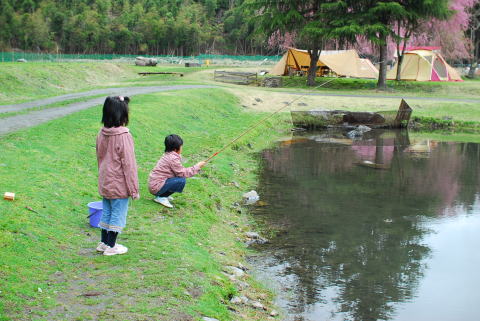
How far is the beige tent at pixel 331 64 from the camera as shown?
133 ft

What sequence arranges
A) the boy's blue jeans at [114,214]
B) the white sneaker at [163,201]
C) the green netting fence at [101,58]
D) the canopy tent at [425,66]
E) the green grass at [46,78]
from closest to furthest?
the boy's blue jeans at [114,214], the white sneaker at [163,201], the green grass at [46,78], the canopy tent at [425,66], the green netting fence at [101,58]

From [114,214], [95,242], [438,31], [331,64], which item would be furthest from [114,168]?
[331,64]

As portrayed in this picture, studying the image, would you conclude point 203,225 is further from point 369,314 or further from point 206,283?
point 369,314

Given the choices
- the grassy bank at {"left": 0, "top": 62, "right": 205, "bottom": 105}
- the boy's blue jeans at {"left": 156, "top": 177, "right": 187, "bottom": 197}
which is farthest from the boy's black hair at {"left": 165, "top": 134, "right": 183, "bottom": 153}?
the grassy bank at {"left": 0, "top": 62, "right": 205, "bottom": 105}

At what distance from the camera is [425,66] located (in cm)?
3825

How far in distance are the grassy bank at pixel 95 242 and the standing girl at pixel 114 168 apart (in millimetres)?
361

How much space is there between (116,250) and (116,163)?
990 millimetres

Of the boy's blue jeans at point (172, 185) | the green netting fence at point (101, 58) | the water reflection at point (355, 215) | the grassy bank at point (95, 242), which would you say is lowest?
the water reflection at point (355, 215)

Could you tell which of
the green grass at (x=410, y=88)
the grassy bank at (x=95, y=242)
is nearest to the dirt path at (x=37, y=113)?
the grassy bank at (x=95, y=242)

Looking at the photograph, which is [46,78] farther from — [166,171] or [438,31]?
[438,31]

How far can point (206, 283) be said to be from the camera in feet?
18.8

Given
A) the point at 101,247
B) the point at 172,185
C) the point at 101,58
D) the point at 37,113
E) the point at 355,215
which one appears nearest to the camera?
the point at 101,247

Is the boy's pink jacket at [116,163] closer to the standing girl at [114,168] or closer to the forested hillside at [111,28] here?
the standing girl at [114,168]

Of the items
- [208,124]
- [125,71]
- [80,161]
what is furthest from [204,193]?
[125,71]
